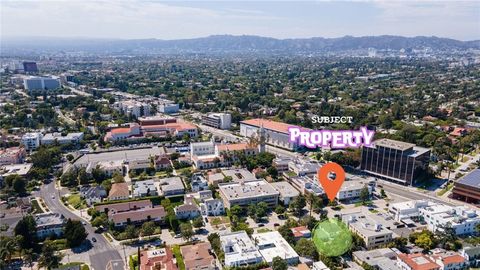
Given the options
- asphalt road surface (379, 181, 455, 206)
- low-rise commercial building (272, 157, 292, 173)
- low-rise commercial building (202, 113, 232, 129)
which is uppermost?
low-rise commercial building (202, 113, 232, 129)

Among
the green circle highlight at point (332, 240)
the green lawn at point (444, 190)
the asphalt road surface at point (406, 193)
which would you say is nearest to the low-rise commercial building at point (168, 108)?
the asphalt road surface at point (406, 193)

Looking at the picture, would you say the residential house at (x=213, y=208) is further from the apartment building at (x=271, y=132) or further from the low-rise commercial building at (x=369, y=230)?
the apartment building at (x=271, y=132)

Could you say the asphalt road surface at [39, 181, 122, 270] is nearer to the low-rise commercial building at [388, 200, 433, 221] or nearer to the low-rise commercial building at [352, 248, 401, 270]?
the low-rise commercial building at [352, 248, 401, 270]

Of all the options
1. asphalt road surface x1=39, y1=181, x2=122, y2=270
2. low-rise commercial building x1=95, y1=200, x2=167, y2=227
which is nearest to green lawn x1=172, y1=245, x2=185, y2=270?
asphalt road surface x1=39, y1=181, x2=122, y2=270

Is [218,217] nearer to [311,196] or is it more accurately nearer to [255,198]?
[255,198]

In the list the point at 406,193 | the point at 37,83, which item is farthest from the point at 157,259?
the point at 37,83

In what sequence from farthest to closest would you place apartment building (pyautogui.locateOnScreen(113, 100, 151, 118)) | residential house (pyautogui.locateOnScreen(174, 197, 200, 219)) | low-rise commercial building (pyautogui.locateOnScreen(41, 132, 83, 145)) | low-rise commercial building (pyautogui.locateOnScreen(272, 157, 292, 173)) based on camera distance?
apartment building (pyautogui.locateOnScreen(113, 100, 151, 118)) < low-rise commercial building (pyautogui.locateOnScreen(41, 132, 83, 145)) < low-rise commercial building (pyautogui.locateOnScreen(272, 157, 292, 173)) < residential house (pyautogui.locateOnScreen(174, 197, 200, 219))

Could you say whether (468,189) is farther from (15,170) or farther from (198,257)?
(15,170)

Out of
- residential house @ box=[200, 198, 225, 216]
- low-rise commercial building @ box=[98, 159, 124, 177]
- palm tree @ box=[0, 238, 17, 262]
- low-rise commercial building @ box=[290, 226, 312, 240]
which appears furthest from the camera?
low-rise commercial building @ box=[98, 159, 124, 177]
